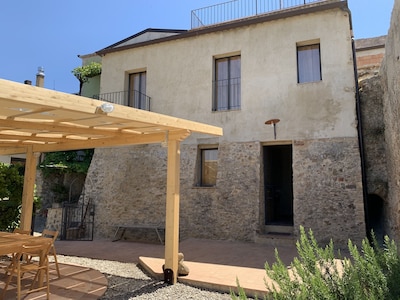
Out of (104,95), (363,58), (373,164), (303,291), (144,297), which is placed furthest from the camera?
(104,95)

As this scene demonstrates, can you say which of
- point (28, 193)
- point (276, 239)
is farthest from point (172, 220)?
point (276, 239)

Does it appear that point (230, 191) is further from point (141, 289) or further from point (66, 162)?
point (66, 162)

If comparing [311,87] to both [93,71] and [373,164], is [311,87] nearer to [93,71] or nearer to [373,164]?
[373,164]

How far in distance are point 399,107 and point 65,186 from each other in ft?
44.7

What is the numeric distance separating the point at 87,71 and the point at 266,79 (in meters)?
9.68

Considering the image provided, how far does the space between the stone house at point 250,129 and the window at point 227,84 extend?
0.12 ft

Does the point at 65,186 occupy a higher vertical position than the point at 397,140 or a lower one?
lower

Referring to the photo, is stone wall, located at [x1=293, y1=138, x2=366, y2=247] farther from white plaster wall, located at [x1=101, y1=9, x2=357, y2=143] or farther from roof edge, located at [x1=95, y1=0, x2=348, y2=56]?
roof edge, located at [x1=95, y1=0, x2=348, y2=56]

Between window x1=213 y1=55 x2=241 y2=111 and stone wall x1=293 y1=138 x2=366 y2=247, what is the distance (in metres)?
2.73

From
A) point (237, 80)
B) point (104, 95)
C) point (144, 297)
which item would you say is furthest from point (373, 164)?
point (104, 95)

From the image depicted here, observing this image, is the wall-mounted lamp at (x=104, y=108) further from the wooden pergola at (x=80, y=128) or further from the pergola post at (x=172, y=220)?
the pergola post at (x=172, y=220)

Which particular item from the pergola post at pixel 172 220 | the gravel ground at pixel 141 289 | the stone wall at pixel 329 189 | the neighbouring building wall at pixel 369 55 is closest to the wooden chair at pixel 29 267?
the gravel ground at pixel 141 289

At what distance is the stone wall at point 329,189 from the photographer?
27.6 feet

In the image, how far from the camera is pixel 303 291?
215 centimetres
